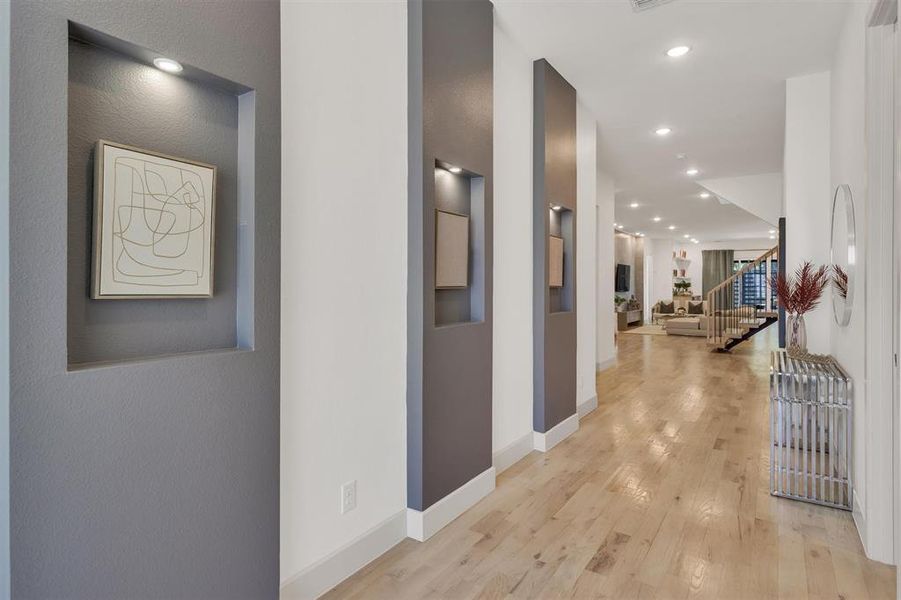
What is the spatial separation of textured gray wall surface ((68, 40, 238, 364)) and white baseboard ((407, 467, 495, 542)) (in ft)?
4.38

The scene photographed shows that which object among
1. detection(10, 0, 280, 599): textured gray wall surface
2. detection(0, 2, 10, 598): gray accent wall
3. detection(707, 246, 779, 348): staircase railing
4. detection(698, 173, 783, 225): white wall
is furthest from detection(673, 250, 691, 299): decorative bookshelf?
detection(0, 2, 10, 598): gray accent wall

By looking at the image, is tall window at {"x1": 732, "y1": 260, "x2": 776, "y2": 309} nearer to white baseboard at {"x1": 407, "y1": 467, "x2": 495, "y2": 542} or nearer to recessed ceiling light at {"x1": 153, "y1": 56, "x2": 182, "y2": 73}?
white baseboard at {"x1": 407, "y1": 467, "x2": 495, "y2": 542}

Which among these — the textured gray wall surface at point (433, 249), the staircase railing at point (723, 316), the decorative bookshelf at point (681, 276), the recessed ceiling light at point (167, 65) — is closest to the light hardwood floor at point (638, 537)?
the textured gray wall surface at point (433, 249)

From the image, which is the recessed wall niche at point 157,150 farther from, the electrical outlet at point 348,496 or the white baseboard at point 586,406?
the white baseboard at point 586,406

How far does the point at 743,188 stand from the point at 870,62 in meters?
6.03

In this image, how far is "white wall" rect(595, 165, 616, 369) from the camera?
7.22 metres

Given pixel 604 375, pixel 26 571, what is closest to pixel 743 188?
pixel 604 375

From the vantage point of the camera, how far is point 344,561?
6.81ft

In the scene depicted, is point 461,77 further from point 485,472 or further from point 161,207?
point 485,472

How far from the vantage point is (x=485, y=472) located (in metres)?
2.95

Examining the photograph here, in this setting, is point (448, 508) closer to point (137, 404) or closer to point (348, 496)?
point (348, 496)

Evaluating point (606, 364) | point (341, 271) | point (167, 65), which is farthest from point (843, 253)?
point (606, 364)

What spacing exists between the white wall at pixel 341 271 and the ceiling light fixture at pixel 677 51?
7.31 feet

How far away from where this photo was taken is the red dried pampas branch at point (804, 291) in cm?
345
